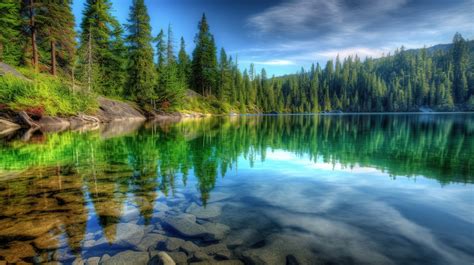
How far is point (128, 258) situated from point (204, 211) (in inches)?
88.7

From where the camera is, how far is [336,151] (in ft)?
49.2

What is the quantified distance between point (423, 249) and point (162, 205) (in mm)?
5400

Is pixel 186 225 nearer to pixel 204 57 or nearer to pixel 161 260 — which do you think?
pixel 161 260

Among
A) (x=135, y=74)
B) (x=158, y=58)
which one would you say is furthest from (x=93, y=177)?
(x=158, y=58)

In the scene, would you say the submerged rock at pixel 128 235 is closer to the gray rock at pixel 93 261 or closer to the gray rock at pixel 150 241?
the gray rock at pixel 150 241

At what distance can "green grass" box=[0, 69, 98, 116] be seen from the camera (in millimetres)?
25469

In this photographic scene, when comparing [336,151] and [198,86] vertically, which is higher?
[198,86]

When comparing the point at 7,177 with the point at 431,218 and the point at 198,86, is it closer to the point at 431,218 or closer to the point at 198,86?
the point at 431,218


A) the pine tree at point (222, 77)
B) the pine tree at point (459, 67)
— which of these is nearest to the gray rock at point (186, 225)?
the pine tree at point (222, 77)

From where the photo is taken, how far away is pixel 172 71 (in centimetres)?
5462

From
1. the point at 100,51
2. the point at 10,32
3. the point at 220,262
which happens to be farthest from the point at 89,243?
the point at 100,51

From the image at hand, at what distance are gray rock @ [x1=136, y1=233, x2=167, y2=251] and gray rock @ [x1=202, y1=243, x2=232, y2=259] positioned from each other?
870 millimetres

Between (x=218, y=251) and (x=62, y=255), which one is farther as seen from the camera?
(x=218, y=251)

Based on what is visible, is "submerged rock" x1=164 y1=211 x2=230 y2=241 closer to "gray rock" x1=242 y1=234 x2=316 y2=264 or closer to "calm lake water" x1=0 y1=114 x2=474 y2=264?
"calm lake water" x1=0 y1=114 x2=474 y2=264
